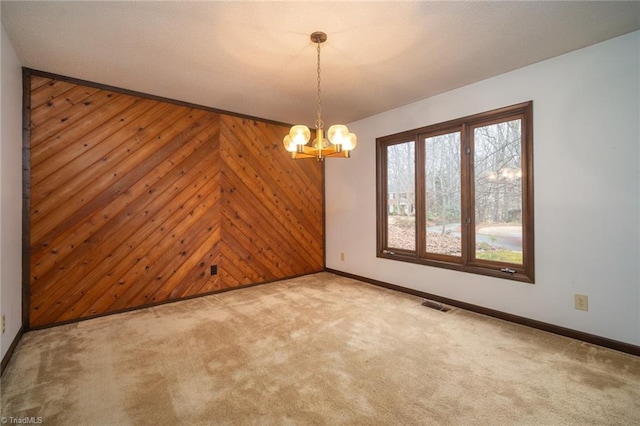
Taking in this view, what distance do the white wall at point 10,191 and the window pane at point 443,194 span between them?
13.3 ft

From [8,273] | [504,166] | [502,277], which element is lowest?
[502,277]

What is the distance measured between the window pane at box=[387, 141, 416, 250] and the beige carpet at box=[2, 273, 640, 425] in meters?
1.22

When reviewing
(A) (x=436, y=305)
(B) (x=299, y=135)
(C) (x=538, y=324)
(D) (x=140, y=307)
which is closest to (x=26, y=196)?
(D) (x=140, y=307)

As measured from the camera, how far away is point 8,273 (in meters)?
2.28

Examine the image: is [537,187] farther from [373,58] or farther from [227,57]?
[227,57]

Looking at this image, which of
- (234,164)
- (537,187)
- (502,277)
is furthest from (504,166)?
(234,164)

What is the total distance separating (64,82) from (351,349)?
12.4 feet

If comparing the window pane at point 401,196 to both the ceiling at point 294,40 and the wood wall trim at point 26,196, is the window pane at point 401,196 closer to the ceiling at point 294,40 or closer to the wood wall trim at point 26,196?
the ceiling at point 294,40

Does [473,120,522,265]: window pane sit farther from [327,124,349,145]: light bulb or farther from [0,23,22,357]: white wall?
[0,23,22,357]: white wall

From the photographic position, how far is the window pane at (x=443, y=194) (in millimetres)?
3430

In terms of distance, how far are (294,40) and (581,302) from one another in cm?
329

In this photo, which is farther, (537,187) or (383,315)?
(383,315)

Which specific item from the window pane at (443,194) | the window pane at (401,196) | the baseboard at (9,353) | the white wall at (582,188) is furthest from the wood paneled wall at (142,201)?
the white wall at (582,188)

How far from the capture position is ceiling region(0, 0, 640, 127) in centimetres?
198
